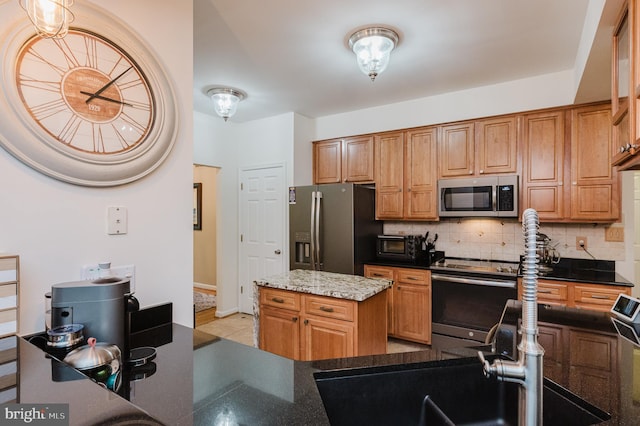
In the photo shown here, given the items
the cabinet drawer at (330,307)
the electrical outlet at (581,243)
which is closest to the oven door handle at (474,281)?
the electrical outlet at (581,243)

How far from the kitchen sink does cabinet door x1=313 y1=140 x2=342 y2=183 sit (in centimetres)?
338

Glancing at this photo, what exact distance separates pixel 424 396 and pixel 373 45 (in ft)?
7.56

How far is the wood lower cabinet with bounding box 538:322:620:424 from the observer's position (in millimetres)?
925

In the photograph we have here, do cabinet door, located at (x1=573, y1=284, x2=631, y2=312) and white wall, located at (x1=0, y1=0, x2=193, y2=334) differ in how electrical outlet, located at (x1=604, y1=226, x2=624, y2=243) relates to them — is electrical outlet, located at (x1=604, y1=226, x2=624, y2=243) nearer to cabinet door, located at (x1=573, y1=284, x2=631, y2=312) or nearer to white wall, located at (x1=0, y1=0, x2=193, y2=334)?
cabinet door, located at (x1=573, y1=284, x2=631, y2=312)

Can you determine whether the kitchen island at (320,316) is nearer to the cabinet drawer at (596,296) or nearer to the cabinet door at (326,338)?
the cabinet door at (326,338)

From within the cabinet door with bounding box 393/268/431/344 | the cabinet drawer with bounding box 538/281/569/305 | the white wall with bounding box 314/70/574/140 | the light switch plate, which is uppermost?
the white wall with bounding box 314/70/574/140

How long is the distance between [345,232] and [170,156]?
2449 mm

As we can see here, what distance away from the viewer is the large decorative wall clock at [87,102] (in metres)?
1.07

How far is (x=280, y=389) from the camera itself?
2.95 feet

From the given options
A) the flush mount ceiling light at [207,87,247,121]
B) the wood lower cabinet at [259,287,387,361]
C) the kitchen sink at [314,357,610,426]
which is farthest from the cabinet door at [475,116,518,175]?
the kitchen sink at [314,357,610,426]

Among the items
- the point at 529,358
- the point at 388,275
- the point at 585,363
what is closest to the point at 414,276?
the point at 388,275

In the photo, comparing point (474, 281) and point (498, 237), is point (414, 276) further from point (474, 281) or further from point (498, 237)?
point (498, 237)

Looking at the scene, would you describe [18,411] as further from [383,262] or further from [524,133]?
[524,133]

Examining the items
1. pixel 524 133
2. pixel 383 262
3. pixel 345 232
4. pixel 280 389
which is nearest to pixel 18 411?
pixel 280 389
